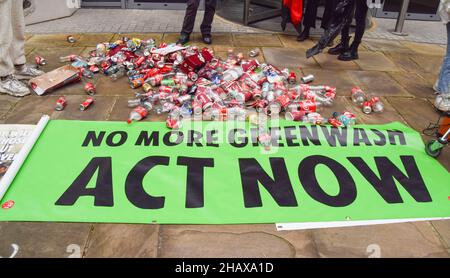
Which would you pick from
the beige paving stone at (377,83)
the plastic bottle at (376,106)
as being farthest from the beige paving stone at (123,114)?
the beige paving stone at (377,83)

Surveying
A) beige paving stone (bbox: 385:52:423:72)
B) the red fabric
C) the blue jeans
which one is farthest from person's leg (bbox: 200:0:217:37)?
the blue jeans

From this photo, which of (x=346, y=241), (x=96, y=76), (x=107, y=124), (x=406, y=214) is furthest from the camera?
(x=96, y=76)

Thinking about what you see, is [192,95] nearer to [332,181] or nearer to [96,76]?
[96,76]

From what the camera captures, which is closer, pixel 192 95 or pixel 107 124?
pixel 107 124

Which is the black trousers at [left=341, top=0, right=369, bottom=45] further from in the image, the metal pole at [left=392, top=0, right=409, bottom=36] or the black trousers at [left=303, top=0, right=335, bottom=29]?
the metal pole at [left=392, top=0, right=409, bottom=36]

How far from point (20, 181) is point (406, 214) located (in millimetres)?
2928

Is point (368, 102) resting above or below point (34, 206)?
above

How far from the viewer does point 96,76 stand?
4.64 metres

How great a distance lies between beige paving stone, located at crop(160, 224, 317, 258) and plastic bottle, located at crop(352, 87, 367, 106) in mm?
2303

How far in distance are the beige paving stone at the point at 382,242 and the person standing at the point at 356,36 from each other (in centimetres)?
351

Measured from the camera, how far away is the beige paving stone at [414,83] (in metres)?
4.62

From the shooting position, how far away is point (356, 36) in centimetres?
535
